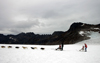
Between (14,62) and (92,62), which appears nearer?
(14,62)

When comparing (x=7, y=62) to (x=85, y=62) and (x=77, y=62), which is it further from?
(x=85, y=62)

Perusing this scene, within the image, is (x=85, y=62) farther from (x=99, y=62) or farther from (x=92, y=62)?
(x=99, y=62)

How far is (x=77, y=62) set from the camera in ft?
34.7

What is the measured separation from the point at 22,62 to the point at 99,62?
31.2 feet

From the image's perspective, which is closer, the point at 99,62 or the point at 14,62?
the point at 14,62

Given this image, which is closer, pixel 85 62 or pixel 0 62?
pixel 0 62

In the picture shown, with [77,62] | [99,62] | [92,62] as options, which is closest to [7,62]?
[77,62]

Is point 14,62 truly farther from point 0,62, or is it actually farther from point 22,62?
point 0,62

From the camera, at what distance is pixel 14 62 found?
969cm

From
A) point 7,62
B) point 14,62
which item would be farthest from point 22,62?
point 7,62

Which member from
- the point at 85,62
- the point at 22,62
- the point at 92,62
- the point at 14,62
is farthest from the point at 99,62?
the point at 14,62

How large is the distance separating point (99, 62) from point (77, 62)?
283 cm

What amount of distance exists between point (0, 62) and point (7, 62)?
29.5 inches

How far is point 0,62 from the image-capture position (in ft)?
31.0
